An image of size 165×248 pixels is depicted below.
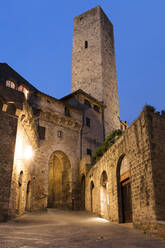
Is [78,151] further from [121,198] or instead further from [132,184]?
[132,184]

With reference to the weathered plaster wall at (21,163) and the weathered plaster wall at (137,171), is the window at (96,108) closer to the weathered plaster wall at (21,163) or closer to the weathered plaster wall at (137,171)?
the weathered plaster wall at (21,163)

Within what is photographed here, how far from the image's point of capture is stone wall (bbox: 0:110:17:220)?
1259cm

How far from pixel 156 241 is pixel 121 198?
4976 millimetres

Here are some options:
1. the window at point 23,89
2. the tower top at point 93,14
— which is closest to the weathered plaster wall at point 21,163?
the window at point 23,89

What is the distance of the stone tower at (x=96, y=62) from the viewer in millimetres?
31531

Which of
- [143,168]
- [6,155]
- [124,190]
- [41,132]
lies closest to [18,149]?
[6,155]

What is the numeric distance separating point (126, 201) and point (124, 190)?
599 mm

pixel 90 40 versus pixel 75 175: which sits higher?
pixel 90 40

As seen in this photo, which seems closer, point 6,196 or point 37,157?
point 6,196

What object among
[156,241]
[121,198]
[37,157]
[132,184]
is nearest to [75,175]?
[37,157]

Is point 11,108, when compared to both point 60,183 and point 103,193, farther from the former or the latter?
point 60,183

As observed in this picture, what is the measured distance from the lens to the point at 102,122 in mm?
29062

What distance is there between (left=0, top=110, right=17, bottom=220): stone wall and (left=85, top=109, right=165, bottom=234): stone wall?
5.97m

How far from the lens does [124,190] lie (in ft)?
42.2
